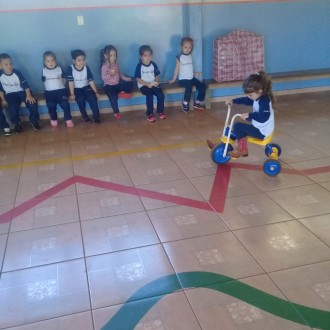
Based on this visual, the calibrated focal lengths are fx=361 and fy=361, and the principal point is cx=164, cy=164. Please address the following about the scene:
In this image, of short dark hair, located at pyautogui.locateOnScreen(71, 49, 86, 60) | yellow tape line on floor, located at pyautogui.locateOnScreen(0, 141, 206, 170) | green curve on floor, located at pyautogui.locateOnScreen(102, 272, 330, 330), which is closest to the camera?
green curve on floor, located at pyautogui.locateOnScreen(102, 272, 330, 330)

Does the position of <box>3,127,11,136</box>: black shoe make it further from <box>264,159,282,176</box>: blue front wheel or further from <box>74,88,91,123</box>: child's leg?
<box>264,159,282,176</box>: blue front wheel

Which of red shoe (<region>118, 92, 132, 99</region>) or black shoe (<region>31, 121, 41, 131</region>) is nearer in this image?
black shoe (<region>31, 121, 41, 131</region>)

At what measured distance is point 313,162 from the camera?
3.80 m

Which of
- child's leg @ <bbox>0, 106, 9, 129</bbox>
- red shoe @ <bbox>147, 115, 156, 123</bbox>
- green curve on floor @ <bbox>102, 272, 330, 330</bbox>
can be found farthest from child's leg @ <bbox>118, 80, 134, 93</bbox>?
green curve on floor @ <bbox>102, 272, 330, 330</bbox>

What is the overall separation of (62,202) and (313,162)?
8.44 ft

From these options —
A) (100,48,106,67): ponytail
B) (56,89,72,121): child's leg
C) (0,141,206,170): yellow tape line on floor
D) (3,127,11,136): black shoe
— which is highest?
(100,48,106,67): ponytail

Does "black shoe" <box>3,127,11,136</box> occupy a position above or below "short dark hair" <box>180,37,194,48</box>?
below

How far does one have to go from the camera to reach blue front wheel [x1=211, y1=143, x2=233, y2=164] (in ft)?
12.4

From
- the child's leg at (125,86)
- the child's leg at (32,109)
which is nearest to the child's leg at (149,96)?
the child's leg at (125,86)

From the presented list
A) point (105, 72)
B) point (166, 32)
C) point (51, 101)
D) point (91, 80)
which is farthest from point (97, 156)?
point (166, 32)

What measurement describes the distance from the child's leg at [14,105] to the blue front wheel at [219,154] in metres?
3.00

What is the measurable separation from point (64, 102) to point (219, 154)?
8.68ft

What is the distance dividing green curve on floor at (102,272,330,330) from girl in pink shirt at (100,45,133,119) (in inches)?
145

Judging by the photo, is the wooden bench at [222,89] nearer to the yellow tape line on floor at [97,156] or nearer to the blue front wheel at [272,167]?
the yellow tape line on floor at [97,156]
